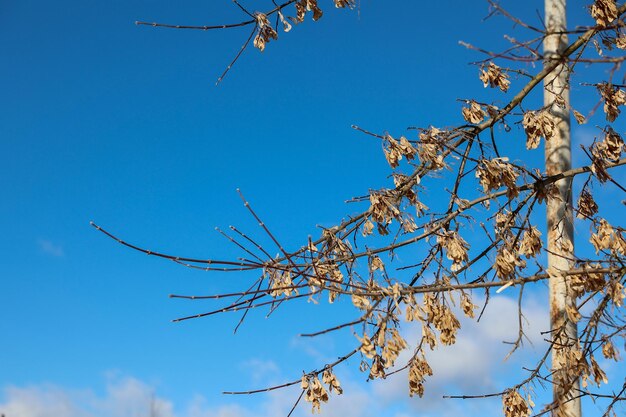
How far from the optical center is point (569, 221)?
18.0ft

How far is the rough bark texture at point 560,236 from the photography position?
4.70 meters

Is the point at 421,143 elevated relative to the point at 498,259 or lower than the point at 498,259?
elevated

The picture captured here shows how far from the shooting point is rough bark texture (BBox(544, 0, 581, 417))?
15.4ft

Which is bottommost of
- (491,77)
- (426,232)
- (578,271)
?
(578,271)

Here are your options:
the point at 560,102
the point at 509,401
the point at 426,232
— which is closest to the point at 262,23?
the point at 426,232

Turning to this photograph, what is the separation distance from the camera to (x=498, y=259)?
4.44m

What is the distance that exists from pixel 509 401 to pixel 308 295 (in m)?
1.79

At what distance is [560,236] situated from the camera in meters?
5.10

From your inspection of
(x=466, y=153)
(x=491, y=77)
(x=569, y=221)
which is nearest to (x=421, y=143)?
(x=466, y=153)

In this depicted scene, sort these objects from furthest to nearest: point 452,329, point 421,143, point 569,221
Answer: point 569,221
point 421,143
point 452,329

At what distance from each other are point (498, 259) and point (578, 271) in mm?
478


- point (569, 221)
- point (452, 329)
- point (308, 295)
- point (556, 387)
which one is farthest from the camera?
point (569, 221)

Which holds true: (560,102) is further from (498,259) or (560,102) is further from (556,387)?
(556,387)

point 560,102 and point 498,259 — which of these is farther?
point 560,102
